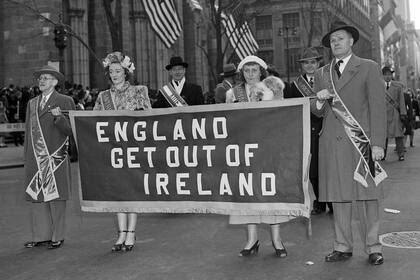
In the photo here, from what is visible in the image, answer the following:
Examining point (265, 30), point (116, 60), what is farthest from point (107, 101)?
point (265, 30)

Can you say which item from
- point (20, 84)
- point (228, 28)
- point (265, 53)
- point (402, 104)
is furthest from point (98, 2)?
point (265, 53)

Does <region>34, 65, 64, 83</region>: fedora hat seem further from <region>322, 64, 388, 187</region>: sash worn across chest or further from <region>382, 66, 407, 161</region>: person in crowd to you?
<region>382, 66, 407, 161</region>: person in crowd

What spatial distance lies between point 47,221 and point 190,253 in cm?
170

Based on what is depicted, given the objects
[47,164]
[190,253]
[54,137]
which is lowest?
[190,253]

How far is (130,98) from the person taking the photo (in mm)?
6648

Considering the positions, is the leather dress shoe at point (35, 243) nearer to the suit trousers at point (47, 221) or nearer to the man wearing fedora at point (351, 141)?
the suit trousers at point (47, 221)

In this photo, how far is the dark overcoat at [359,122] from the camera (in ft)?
17.7

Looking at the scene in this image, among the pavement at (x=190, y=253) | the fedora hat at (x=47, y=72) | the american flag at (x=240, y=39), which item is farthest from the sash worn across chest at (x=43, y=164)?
the american flag at (x=240, y=39)

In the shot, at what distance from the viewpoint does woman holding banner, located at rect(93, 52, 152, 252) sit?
21.4 ft

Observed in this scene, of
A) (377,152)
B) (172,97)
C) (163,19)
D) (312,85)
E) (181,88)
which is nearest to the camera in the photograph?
(377,152)

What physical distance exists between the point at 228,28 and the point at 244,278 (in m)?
17.1

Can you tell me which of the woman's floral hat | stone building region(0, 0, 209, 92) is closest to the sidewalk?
stone building region(0, 0, 209, 92)

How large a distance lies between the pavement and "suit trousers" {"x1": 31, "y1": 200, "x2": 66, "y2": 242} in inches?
6.2

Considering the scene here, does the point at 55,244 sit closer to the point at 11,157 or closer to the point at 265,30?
the point at 11,157
